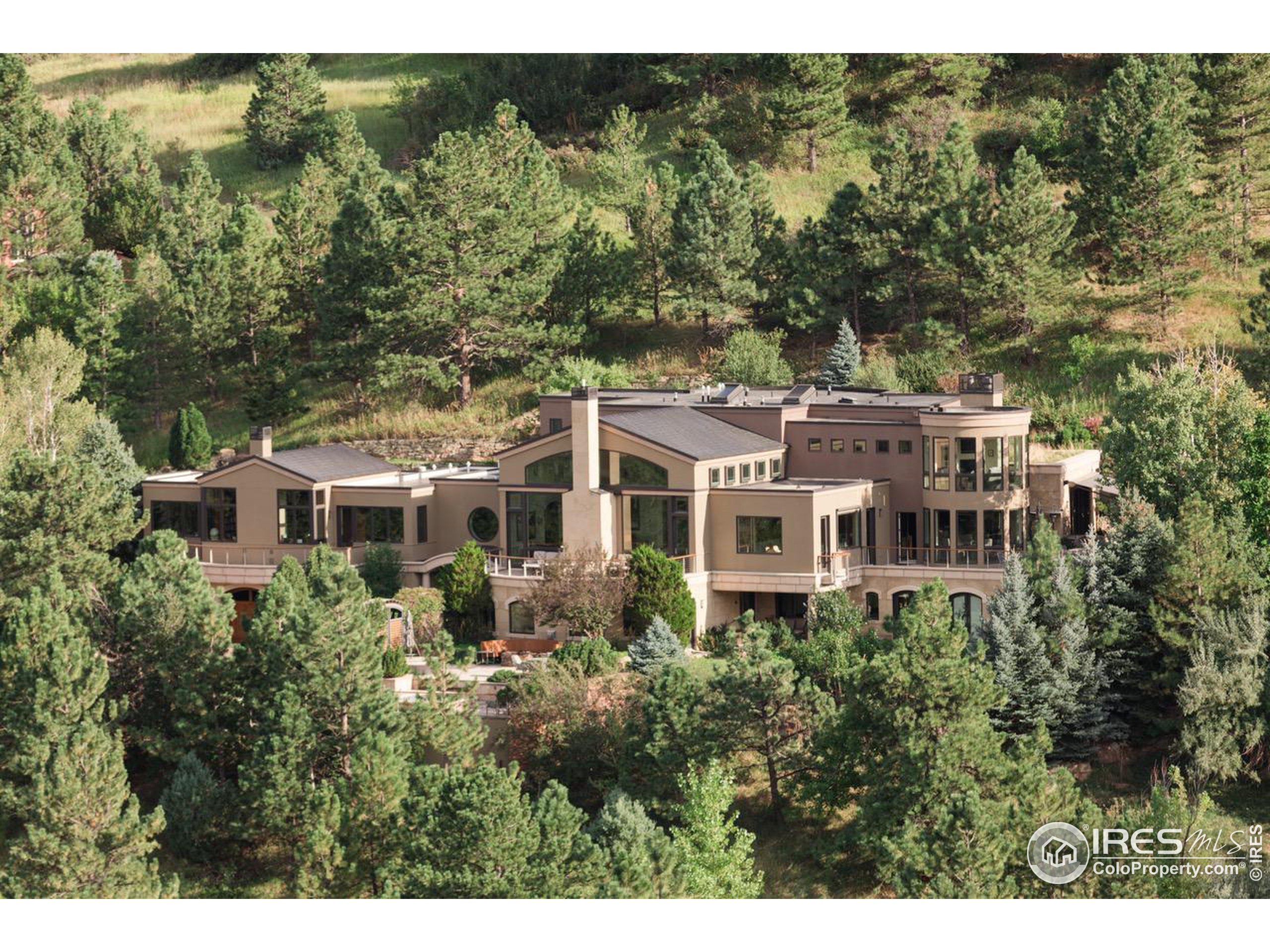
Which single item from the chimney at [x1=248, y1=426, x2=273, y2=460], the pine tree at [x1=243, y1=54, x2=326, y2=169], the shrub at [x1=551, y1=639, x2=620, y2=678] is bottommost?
the shrub at [x1=551, y1=639, x2=620, y2=678]

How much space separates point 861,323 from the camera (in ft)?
254

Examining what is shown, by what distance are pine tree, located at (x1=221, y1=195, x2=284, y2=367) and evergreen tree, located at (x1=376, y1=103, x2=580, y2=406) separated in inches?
254

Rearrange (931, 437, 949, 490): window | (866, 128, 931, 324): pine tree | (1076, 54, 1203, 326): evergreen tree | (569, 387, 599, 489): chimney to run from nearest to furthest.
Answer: (569, 387, 599, 489): chimney < (931, 437, 949, 490): window < (1076, 54, 1203, 326): evergreen tree < (866, 128, 931, 324): pine tree

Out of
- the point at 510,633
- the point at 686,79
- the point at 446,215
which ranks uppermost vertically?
the point at 686,79

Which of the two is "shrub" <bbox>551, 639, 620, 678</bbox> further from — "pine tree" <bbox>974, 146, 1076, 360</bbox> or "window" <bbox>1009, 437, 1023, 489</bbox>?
"pine tree" <bbox>974, 146, 1076, 360</bbox>

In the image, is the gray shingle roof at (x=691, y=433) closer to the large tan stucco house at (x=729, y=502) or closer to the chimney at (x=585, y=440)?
the large tan stucco house at (x=729, y=502)

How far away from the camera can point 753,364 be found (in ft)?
237

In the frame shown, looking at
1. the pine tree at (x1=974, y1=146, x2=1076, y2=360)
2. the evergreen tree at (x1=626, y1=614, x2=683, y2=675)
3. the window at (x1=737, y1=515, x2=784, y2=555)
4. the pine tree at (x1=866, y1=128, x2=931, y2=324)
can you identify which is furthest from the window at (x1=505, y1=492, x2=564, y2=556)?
the pine tree at (x1=974, y1=146, x2=1076, y2=360)

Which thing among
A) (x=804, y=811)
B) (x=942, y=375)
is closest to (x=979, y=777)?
(x=804, y=811)

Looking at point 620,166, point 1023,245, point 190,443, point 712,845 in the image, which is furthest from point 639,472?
point 620,166

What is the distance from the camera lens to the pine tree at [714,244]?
76.6 metres

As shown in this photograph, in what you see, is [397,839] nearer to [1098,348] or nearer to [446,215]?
[446,215]

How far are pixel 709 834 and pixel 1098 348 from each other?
112 feet

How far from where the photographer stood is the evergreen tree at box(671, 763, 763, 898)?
1789 inches
